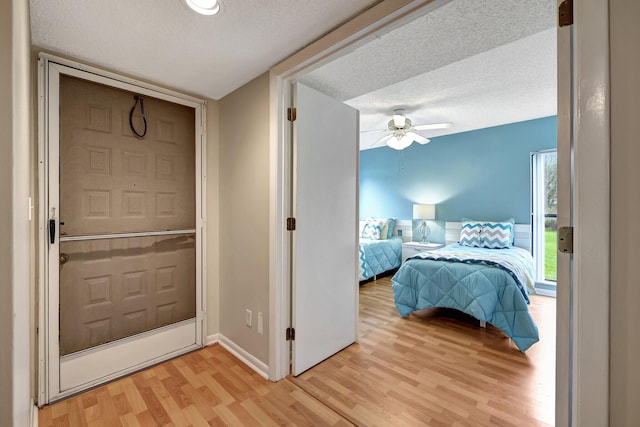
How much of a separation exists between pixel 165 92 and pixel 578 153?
2567 millimetres

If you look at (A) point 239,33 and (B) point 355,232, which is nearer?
(A) point 239,33

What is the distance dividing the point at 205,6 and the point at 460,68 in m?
2.14

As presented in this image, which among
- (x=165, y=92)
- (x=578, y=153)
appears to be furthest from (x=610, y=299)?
(x=165, y=92)

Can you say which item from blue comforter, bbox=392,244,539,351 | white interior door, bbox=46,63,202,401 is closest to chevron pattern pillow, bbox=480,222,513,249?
blue comforter, bbox=392,244,539,351

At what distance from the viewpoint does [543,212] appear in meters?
4.12

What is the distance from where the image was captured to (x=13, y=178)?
64 centimetres

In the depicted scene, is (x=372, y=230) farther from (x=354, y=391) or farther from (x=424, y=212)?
(x=354, y=391)

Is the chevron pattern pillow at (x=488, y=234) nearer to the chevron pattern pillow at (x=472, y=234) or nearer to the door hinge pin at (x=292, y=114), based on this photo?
the chevron pattern pillow at (x=472, y=234)

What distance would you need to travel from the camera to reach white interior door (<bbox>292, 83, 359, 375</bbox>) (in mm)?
2023

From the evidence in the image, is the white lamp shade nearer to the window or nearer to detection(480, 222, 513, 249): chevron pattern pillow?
detection(480, 222, 513, 249): chevron pattern pillow

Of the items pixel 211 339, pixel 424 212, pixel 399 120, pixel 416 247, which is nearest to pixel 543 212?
pixel 424 212

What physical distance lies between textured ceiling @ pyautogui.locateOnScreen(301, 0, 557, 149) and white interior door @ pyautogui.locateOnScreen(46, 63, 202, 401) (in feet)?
4.30

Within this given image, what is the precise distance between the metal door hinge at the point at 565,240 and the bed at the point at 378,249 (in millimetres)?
3232

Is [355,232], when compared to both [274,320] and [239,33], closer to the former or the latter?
[274,320]
